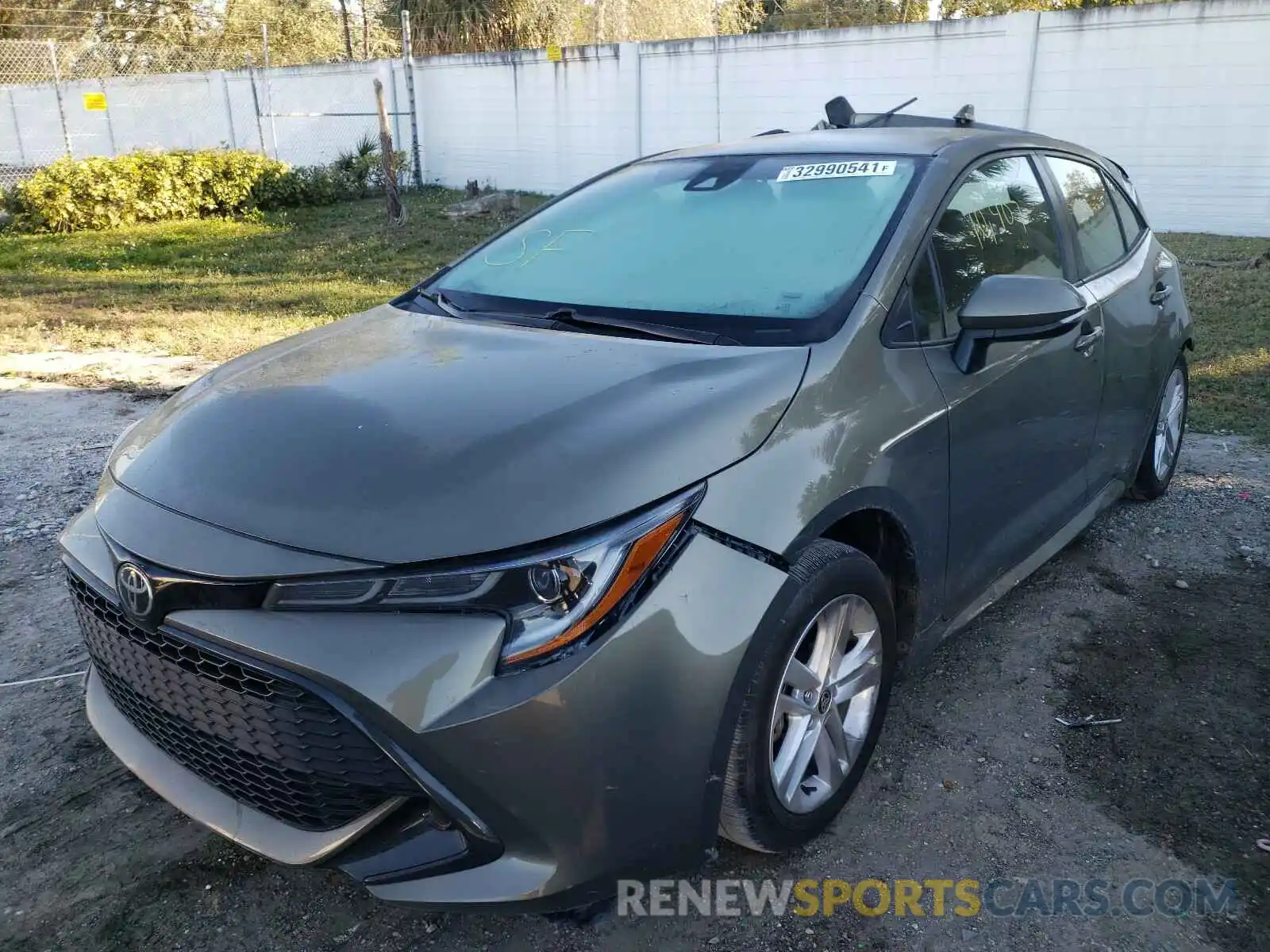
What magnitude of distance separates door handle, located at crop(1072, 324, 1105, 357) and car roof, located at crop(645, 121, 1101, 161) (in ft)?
2.20

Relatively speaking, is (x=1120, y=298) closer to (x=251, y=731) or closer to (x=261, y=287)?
(x=251, y=731)

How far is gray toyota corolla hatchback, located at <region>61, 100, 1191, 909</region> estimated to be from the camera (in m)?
1.79

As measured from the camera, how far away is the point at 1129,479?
4.08 metres

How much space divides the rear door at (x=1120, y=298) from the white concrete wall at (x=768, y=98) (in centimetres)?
1025

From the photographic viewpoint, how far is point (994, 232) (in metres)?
3.07

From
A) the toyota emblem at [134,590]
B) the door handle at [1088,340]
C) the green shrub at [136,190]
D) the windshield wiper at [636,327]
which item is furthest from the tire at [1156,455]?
the green shrub at [136,190]

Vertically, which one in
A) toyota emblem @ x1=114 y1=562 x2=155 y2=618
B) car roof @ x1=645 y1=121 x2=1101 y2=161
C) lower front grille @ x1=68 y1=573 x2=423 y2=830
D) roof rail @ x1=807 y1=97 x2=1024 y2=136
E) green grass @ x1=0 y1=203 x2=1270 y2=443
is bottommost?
green grass @ x1=0 y1=203 x2=1270 y2=443

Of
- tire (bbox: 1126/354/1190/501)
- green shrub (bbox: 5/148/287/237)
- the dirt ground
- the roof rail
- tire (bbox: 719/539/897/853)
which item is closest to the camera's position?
tire (bbox: 719/539/897/853)

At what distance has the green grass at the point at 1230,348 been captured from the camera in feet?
18.8

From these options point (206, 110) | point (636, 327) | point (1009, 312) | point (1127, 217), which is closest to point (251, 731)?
point (636, 327)

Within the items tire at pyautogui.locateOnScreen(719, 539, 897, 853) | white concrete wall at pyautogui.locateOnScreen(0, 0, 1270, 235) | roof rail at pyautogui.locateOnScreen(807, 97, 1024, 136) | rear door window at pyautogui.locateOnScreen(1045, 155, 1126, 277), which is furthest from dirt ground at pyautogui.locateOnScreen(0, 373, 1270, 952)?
white concrete wall at pyautogui.locateOnScreen(0, 0, 1270, 235)

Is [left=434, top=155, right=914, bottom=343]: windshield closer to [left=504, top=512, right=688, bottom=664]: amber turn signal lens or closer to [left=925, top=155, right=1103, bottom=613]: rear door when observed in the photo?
[left=925, top=155, right=1103, bottom=613]: rear door

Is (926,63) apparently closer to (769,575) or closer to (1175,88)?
(1175,88)

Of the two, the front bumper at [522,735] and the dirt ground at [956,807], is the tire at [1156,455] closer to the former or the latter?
the dirt ground at [956,807]
